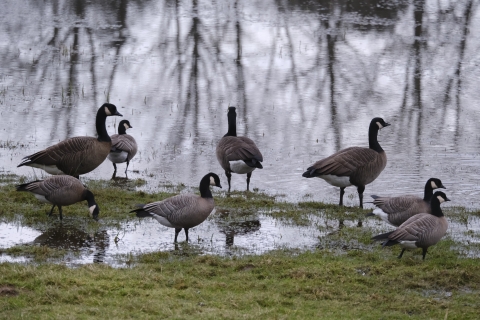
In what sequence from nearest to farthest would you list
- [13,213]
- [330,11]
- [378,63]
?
1. [13,213]
2. [378,63]
3. [330,11]

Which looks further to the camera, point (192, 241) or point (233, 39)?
point (233, 39)

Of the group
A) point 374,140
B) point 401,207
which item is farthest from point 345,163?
point 401,207

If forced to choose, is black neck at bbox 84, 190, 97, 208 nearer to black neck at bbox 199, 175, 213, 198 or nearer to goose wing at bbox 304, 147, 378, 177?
black neck at bbox 199, 175, 213, 198

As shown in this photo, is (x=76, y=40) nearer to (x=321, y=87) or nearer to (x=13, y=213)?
(x=321, y=87)

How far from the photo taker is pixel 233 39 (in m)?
26.2

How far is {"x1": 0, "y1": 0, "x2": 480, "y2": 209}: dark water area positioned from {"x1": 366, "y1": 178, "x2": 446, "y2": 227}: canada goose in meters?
2.32

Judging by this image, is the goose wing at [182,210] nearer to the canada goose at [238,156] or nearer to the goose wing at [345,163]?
the goose wing at [345,163]

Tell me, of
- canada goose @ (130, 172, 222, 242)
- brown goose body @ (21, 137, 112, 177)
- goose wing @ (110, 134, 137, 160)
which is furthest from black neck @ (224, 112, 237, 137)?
canada goose @ (130, 172, 222, 242)

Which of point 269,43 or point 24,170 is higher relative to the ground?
point 269,43

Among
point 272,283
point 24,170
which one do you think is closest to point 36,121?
point 24,170

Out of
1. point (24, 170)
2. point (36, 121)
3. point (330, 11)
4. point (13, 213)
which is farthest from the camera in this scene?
point (330, 11)

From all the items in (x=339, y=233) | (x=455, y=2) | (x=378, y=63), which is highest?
(x=455, y=2)

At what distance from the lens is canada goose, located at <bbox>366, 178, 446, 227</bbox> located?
35.5ft

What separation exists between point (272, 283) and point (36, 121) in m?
10.8
